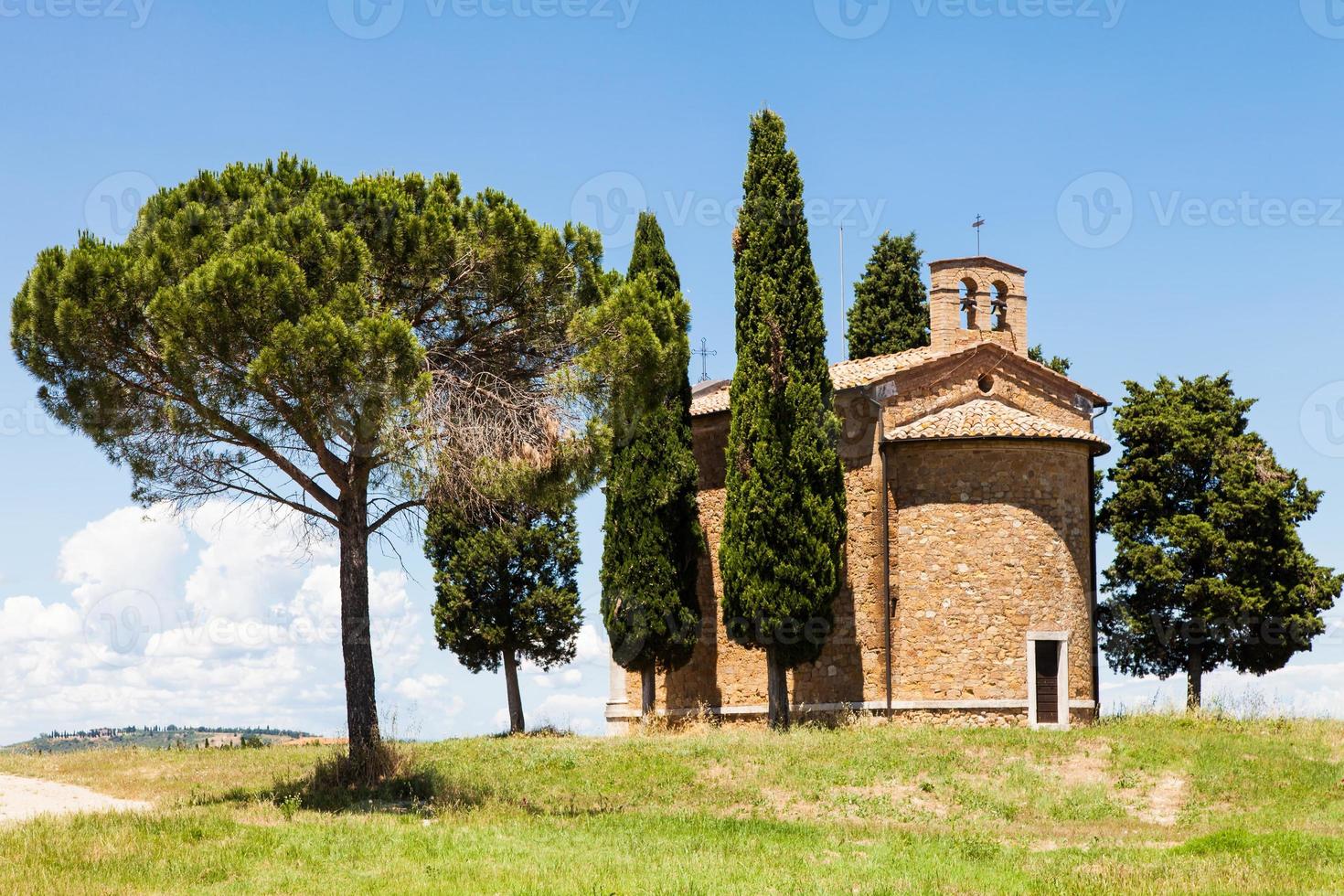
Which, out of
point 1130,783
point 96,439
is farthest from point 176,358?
point 1130,783

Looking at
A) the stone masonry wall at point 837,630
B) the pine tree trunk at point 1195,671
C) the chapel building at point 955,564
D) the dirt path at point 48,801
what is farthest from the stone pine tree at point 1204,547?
the dirt path at point 48,801

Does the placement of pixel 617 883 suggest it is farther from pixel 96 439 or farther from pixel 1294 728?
pixel 1294 728

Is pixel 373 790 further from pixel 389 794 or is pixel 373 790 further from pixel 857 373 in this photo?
pixel 857 373

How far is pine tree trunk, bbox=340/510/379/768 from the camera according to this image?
715 inches

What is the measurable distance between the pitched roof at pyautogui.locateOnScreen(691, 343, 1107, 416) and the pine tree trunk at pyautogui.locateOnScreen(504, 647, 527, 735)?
7.63 meters

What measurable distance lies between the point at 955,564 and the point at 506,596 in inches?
449

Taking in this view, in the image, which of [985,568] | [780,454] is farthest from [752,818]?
[985,568]

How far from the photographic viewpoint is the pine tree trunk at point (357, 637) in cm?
1817

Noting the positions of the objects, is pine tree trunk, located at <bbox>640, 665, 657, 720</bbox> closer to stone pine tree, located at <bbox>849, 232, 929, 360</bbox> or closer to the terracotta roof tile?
the terracotta roof tile

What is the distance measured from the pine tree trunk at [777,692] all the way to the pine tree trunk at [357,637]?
8.23m

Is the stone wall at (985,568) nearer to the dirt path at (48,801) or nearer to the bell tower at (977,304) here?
the bell tower at (977,304)

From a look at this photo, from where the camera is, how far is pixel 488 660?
105 feet

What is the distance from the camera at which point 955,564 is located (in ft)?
79.8

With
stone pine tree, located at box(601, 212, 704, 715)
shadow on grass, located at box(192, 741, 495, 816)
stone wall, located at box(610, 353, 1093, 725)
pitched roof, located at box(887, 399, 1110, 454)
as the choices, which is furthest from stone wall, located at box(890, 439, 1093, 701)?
shadow on grass, located at box(192, 741, 495, 816)
